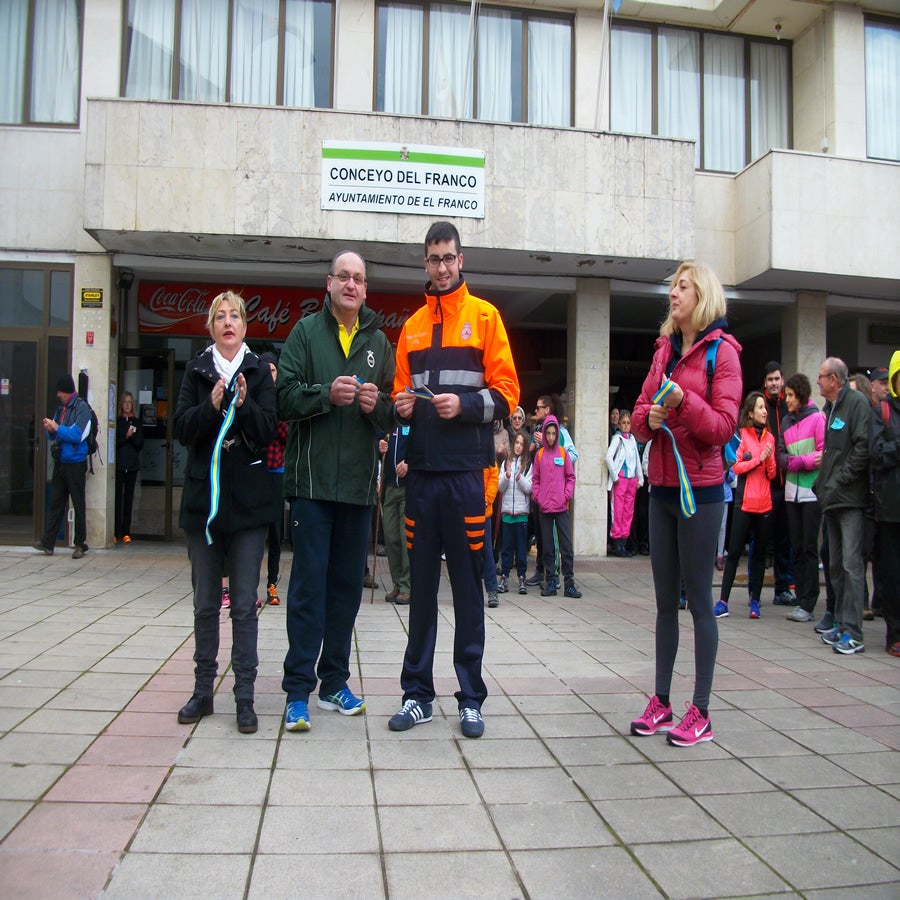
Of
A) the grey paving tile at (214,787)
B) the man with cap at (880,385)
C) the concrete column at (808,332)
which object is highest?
the concrete column at (808,332)

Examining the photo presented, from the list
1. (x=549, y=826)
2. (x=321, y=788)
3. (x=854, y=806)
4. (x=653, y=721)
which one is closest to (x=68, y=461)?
(x=321, y=788)

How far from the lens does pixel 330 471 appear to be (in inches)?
154

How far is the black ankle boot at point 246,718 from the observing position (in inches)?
146

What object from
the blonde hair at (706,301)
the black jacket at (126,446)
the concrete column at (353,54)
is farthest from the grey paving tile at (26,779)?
the concrete column at (353,54)

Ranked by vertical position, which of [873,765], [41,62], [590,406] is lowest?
[873,765]

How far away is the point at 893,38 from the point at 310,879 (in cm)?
1445

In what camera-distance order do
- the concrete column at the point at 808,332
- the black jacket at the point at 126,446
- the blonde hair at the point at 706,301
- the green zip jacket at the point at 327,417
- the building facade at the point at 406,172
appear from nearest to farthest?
the blonde hair at the point at 706,301
the green zip jacket at the point at 327,417
the building facade at the point at 406,172
the black jacket at the point at 126,446
the concrete column at the point at 808,332

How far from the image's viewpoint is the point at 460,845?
8.88 feet

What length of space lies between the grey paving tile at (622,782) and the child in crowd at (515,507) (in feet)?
17.4

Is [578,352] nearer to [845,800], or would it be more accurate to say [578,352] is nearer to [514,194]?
[514,194]

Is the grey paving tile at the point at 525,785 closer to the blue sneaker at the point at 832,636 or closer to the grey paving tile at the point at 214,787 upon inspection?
the grey paving tile at the point at 214,787

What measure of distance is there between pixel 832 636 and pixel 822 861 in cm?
394

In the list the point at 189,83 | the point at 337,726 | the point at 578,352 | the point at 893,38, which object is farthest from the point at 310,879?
the point at 893,38

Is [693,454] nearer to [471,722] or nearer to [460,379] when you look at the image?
[460,379]
